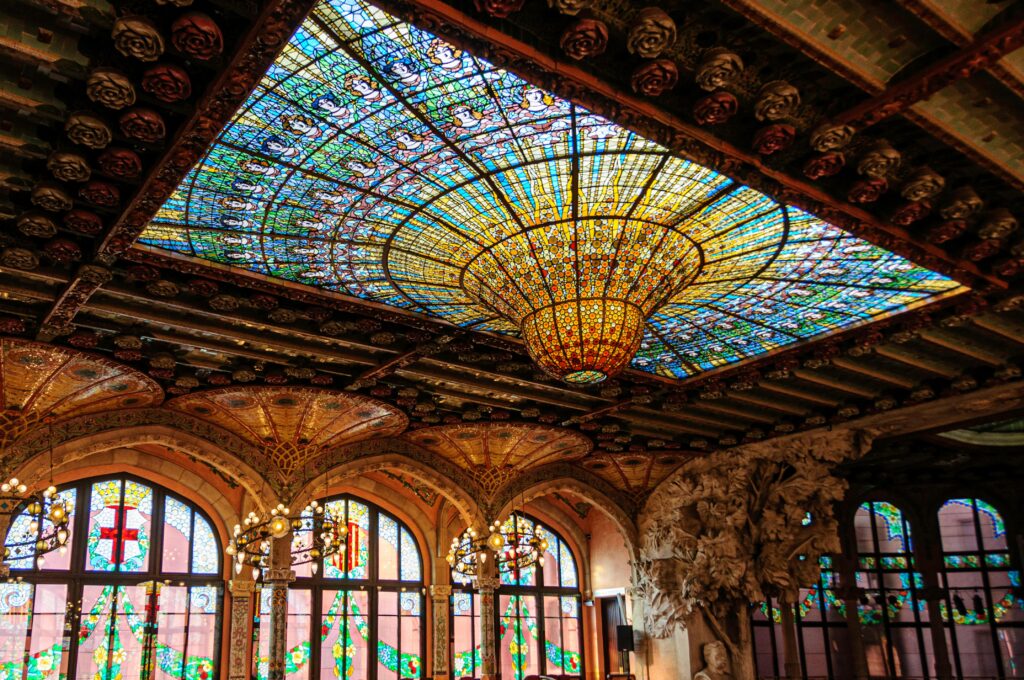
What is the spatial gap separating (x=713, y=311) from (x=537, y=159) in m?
3.80

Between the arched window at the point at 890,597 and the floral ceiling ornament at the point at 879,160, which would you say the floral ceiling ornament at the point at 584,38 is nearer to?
the floral ceiling ornament at the point at 879,160

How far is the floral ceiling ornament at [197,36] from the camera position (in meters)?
4.34

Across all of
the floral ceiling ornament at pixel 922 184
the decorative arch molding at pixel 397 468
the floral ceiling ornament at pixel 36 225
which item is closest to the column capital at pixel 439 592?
the decorative arch molding at pixel 397 468

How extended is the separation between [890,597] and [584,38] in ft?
61.9

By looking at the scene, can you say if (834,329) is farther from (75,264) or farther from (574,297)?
(75,264)

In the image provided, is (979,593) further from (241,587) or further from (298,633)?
(241,587)

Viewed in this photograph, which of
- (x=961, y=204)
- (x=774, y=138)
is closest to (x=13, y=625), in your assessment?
(x=774, y=138)

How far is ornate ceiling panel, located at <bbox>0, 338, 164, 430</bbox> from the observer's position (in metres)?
9.84

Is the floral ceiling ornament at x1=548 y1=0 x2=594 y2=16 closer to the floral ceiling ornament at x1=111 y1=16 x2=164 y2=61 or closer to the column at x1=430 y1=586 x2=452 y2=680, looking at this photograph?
the floral ceiling ornament at x1=111 y1=16 x2=164 y2=61

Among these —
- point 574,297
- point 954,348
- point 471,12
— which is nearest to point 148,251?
point 574,297

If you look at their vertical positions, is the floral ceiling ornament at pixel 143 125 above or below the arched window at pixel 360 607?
above

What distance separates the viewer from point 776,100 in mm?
5082

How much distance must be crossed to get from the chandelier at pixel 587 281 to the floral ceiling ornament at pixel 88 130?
3.19 meters

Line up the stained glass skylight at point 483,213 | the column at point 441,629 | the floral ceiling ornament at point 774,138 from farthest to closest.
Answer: the column at point 441,629 < the floral ceiling ornament at point 774,138 < the stained glass skylight at point 483,213
